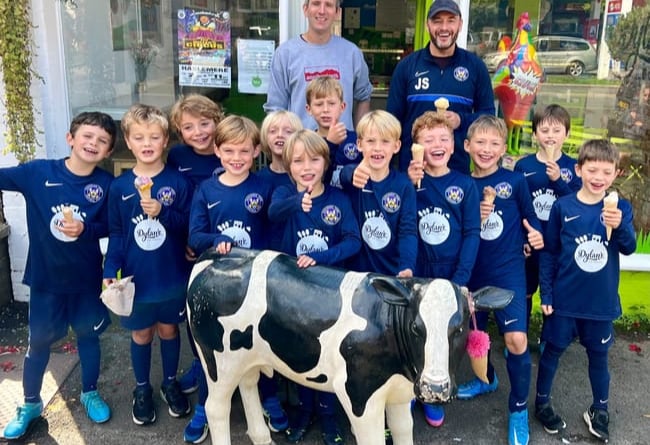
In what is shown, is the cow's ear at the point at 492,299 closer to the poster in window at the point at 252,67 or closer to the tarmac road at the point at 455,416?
the tarmac road at the point at 455,416

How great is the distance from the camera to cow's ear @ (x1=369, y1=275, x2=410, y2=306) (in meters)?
2.30

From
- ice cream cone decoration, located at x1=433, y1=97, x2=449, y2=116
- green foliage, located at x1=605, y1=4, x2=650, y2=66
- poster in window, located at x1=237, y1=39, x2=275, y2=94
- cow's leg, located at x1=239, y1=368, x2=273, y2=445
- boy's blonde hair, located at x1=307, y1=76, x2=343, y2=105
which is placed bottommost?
cow's leg, located at x1=239, y1=368, x2=273, y2=445

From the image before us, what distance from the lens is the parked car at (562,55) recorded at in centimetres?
479

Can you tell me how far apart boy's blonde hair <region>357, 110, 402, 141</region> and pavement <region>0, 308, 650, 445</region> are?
1619 mm

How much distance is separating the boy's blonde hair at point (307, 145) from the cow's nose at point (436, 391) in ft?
3.99

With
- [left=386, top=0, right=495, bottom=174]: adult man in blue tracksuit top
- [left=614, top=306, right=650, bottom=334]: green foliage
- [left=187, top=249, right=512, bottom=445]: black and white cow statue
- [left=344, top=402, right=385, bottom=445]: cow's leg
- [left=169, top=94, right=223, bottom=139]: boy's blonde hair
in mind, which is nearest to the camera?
[left=187, top=249, right=512, bottom=445]: black and white cow statue

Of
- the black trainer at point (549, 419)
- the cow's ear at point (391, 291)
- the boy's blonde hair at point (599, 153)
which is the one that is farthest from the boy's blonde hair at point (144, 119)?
the black trainer at point (549, 419)

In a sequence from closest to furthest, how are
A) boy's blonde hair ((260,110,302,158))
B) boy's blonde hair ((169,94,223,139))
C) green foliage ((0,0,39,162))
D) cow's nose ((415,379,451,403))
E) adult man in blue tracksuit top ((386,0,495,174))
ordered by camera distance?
cow's nose ((415,379,451,403)), boy's blonde hair ((260,110,302,158)), boy's blonde hair ((169,94,223,139)), adult man in blue tracksuit top ((386,0,495,174)), green foliage ((0,0,39,162))

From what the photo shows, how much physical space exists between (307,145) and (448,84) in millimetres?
1271

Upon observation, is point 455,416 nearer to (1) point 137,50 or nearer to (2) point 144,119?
(2) point 144,119

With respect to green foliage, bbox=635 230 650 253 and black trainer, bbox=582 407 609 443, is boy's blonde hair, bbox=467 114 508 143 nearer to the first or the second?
black trainer, bbox=582 407 609 443

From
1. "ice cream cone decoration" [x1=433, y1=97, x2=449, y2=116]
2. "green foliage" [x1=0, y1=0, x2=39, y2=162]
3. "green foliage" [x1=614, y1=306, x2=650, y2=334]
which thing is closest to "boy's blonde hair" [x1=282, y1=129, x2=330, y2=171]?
"ice cream cone decoration" [x1=433, y1=97, x2=449, y2=116]

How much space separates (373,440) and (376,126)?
4.68ft

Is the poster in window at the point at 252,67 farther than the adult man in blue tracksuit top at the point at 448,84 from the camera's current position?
Yes
